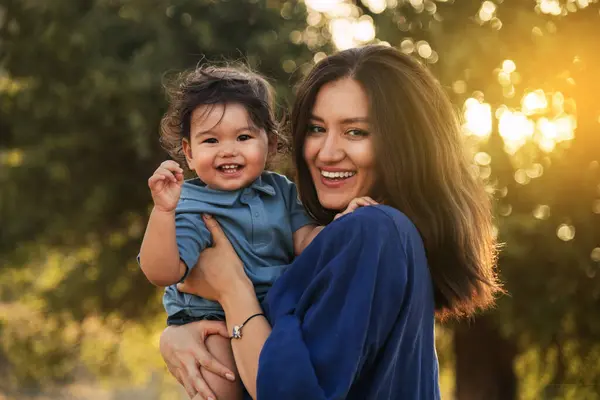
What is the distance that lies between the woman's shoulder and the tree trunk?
6554 mm

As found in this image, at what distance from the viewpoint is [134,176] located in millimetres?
8992

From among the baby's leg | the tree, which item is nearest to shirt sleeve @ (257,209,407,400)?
the baby's leg

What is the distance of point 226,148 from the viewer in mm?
2553

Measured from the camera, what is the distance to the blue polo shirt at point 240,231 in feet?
8.09

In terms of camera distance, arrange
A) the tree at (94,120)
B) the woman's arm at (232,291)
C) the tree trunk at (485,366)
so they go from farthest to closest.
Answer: the tree trunk at (485,366) → the tree at (94,120) → the woman's arm at (232,291)

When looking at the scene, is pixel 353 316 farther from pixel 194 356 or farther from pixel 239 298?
pixel 194 356

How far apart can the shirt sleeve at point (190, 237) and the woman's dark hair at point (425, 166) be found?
1.50 feet

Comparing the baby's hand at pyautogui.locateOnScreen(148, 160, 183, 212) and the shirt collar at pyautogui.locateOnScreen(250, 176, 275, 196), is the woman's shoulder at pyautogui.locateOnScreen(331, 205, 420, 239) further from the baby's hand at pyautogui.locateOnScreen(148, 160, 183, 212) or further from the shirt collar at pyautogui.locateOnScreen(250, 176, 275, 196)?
the shirt collar at pyautogui.locateOnScreen(250, 176, 275, 196)

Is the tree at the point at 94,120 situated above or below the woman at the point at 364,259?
above

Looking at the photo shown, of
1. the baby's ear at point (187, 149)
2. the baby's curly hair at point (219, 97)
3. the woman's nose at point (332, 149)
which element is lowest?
the woman's nose at point (332, 149)

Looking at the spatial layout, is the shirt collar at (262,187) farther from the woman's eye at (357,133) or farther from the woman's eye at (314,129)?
the woman's eye at (357,133)

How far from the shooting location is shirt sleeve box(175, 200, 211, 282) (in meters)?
2.41

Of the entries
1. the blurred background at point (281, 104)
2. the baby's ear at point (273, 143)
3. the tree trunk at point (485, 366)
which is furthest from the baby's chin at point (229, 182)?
the tree trunk at point (485, 366)

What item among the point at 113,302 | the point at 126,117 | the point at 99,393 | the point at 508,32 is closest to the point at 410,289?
the point at 508,32
